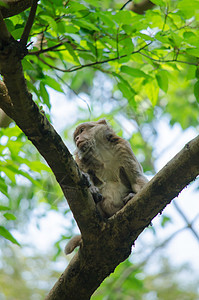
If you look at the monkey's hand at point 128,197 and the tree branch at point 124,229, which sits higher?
the monkey's hand at point 128,197

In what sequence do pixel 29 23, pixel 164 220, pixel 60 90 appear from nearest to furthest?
pixel 29 23, pixel 60 90, pixel 164 220

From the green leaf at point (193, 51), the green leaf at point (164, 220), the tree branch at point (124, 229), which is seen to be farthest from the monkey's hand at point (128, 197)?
the green leaf at point (164, 220)

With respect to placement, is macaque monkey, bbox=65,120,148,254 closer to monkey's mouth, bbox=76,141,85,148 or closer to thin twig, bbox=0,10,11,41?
monkey's mouth, bbox=76,141,85,148

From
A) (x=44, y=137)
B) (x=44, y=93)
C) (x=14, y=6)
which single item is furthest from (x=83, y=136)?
(x=14, y=6)

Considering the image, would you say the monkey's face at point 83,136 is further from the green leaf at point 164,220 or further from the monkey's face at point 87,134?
the green leaf at point 164,220

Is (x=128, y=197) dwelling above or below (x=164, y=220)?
below

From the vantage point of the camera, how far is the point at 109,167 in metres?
4.32

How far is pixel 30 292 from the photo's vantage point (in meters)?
13.1

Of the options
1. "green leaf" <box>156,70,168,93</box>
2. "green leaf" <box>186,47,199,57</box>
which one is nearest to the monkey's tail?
"green leaf" <box>156,70,168,93</box>

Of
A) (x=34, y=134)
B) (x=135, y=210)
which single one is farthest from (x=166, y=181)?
(x=34, y=134)

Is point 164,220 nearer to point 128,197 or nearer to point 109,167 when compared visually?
point 109,167

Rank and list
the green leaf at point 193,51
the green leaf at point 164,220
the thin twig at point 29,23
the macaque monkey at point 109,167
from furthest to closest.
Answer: the green leaf at point 164,220, the macaque monkey at point 109,167, the green leaf at point 193,51, the thin twig at point 29,23

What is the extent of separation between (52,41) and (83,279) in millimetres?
2384

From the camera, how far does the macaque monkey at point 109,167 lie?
3.98 metres
